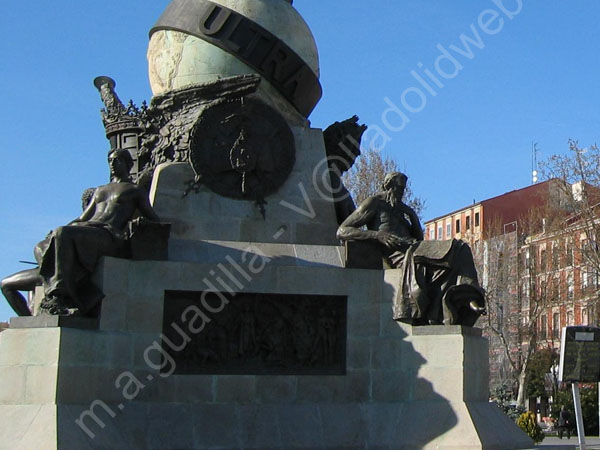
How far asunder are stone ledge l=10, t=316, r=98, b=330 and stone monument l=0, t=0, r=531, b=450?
2 centimetres

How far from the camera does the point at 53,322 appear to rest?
1230 centimetres

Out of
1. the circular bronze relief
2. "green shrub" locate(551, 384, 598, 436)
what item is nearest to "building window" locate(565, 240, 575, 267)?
"green shrub" locate(551, 384, 598, 436)

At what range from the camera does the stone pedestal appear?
1233cm

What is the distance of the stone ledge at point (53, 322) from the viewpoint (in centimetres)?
1231

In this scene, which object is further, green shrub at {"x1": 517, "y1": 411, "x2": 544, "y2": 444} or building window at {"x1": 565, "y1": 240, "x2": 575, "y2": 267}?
building window at {"x1": 565, "y1": 240, "x2": 575, "y2": 267}

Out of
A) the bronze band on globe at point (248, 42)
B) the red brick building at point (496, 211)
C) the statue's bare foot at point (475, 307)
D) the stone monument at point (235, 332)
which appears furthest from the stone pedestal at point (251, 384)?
the red brick building at point (496, 211)

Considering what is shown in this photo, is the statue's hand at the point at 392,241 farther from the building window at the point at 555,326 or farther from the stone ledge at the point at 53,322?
the building window at the point at 555,326

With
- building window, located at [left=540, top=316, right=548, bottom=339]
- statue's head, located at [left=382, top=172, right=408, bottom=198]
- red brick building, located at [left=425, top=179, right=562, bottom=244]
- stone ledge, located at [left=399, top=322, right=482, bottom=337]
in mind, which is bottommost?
stone ledge, located at [left=399, top=322, right=482, bottom=337]

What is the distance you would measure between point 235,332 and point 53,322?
106 inches

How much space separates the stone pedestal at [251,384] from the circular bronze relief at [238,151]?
67.7 inches

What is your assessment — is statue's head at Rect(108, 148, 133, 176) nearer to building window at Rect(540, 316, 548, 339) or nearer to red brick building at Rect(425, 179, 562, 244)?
building window at Rect(540, 316, 548, 339)

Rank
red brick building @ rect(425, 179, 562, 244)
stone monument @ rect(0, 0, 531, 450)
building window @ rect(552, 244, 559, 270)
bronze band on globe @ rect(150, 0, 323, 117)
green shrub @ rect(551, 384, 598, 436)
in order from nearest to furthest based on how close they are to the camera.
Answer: stone monument @ rect(0, 0, 531, 450)
bronze band on globe @ rect(150, 0, 323, 117)
green shrub @ rect(551, 384, 598, 436)
building window @ rect(552, 244, 559, 270)
red brick building @ rect(425, 179, 562, 244)

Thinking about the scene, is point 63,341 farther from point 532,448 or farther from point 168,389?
point 532,448

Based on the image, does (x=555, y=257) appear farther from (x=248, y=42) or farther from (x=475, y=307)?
(x=475, y=307)
